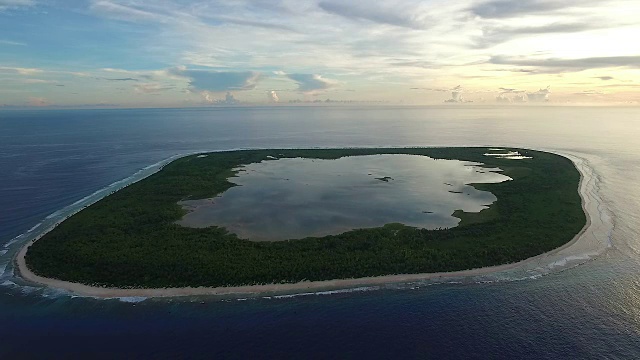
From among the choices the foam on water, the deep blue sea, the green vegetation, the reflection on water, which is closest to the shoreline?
the foam on water

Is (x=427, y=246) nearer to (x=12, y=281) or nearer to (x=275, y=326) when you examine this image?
(x=275, y=326)

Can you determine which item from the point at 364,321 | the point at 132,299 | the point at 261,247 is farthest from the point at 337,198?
the point at 132,299

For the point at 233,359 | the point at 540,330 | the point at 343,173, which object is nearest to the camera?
the point at 233,359

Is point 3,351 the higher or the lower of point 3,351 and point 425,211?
the lower

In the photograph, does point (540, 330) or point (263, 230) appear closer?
point (540, 330)

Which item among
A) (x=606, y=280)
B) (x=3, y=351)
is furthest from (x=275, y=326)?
(x=606, y=280)

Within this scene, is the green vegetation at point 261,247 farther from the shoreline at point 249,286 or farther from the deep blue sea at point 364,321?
the deep blue sea at point 364,321

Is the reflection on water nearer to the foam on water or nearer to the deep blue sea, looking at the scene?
the deep blue sea
